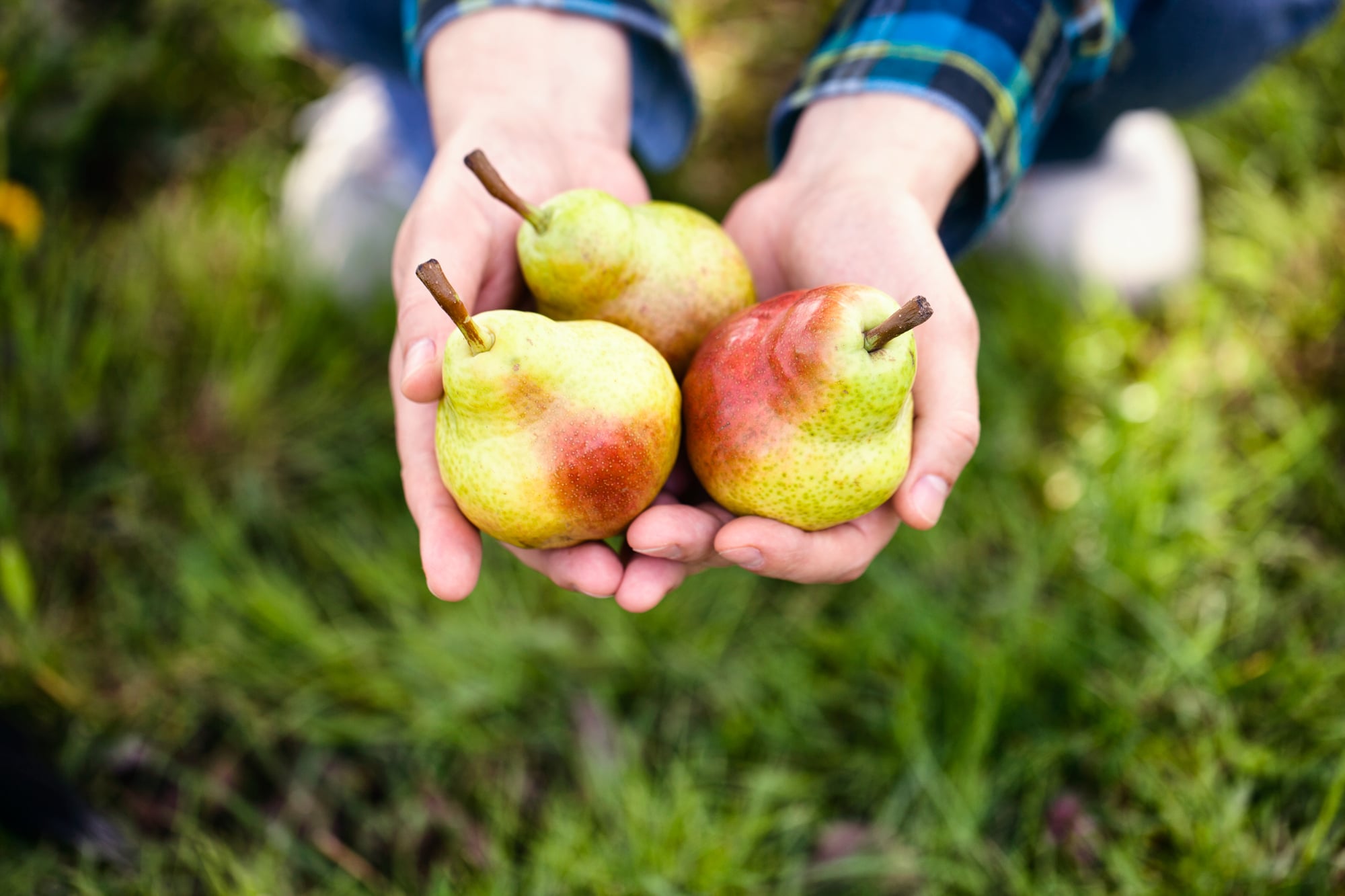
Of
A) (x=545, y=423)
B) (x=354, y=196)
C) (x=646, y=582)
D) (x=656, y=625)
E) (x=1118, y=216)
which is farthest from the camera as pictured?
(x=354, y=196)

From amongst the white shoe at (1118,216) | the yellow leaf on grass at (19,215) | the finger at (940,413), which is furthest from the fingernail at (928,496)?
the yellow leaf on grass at (19,215)

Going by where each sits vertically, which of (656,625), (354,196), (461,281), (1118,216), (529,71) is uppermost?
(529,71)

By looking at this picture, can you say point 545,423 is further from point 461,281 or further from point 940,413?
point 940,413

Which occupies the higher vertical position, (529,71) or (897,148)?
(529,71)

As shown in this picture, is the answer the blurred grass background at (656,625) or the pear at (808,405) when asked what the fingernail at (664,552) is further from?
the blurred grass background at (656,625)

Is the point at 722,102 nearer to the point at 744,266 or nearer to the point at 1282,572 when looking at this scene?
the point at 744,266

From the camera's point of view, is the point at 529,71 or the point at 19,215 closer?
the point at 529,71

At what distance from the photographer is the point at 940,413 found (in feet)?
6.04

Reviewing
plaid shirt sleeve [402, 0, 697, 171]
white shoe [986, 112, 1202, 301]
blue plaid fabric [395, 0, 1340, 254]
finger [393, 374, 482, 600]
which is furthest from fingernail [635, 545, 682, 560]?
white shoe [986, 112, 1202, 301]

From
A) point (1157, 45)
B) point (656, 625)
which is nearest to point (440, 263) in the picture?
point (656, 625)

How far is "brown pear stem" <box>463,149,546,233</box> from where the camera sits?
1693 millimetres

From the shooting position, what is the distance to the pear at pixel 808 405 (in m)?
1.63

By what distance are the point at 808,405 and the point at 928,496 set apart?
1.09ft

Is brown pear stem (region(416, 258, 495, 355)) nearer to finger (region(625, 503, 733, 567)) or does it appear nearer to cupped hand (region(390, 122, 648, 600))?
cupped hand (region(390, 122, 648, 600))
